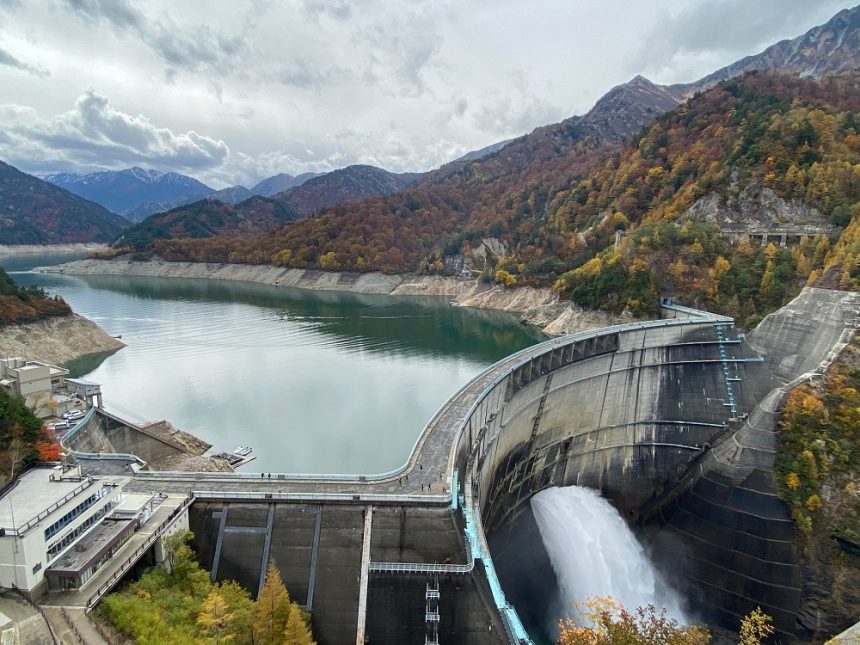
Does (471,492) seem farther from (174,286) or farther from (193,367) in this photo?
(174,286)

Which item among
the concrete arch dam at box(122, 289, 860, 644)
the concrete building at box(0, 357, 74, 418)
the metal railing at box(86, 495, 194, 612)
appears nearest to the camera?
the metal railing at box(86, 495, 194, 612)

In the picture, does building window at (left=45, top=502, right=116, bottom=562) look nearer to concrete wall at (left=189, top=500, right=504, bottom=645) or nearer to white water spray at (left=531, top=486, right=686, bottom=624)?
concrete wall at (left=189, top=500, right=504, bottom=645)

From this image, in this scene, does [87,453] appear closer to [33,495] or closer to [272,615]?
[33,495]

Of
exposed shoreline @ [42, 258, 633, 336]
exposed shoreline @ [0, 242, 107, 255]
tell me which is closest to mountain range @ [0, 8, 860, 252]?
exposed shoreline @ [0, 242, 107, 255]

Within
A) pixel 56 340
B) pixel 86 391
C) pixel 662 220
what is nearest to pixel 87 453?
pixel 86 391

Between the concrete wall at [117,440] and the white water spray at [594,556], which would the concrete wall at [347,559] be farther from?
the concrete wall at [117,440]

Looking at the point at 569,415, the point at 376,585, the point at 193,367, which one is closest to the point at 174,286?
the point at 193,367
